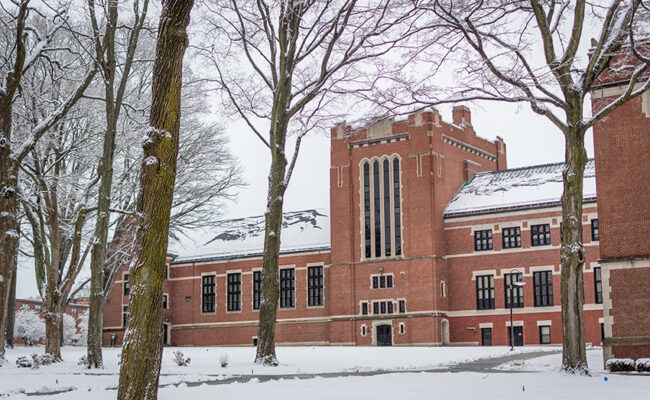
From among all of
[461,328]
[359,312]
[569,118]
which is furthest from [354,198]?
[569,118]

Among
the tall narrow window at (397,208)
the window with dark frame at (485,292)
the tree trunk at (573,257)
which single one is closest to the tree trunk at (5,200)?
the tree trunk at (573,257)

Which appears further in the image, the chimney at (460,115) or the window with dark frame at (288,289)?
the chimney at (460,115)

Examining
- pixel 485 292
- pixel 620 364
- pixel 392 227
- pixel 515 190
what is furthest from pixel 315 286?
pixel 620 364

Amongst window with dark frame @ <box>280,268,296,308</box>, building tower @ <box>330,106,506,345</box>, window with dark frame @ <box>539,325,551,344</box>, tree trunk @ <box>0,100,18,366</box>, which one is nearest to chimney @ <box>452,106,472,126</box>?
building tower @ <box>330,106,506,345</box>

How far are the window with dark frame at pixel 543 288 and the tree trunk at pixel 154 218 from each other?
133ft

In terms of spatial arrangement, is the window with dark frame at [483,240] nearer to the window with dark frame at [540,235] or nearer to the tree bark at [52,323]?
the window with dark frame at [540,235]

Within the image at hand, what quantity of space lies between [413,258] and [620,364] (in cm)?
3096

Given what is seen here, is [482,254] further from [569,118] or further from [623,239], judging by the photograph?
[569,118]

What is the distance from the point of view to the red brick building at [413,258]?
46031 millimetres

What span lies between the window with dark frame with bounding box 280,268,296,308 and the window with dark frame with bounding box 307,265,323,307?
1.24 metres

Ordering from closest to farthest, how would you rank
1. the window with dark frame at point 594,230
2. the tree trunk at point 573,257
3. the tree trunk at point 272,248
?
the tree trunk at point 573,257 → the tree trunk at point 272,248 → the window with dark frame at point 594,230

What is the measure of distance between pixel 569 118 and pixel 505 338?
31.4 meters

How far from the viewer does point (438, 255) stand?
48.8 metres

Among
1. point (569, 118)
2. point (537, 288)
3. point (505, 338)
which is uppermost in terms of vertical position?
point (569, 118)
